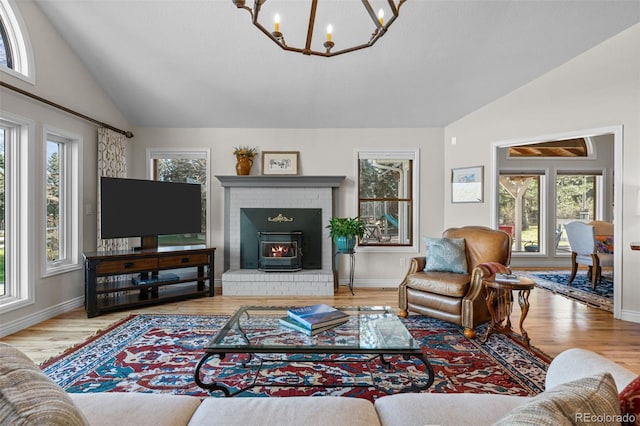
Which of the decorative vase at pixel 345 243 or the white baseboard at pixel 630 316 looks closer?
the white baseboard at pixel 630 316

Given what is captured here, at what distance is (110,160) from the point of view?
4488 millimetres

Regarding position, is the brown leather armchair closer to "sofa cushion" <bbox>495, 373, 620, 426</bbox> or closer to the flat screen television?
"sofa cushion" <bbox>495, 373, 620, 426</bbox>

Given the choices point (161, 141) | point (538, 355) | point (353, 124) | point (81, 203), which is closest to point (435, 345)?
point (538, 355)

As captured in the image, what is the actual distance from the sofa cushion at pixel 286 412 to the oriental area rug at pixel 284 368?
3.31 ft

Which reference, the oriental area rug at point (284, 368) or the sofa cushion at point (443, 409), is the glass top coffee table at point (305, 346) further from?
the sofa cushion at point (443, 409)

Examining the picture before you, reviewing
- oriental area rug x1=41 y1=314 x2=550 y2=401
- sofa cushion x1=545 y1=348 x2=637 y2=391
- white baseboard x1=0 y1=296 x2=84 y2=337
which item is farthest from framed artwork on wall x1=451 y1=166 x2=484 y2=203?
white baseboard x1=0 y1=296 x2=84 y2=337

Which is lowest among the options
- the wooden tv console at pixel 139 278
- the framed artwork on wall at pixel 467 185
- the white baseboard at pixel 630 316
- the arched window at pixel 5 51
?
the white baseboard at pixel 630 316

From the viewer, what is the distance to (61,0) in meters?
3.33

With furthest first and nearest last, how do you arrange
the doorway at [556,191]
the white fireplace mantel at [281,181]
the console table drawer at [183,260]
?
the doorway at [556,191] → the white fireplace mantel at [281,181] → the console table drawer at [183,260]

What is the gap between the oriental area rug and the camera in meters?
2.21

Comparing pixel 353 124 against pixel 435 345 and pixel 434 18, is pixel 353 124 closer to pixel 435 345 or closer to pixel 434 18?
pixel 434 18

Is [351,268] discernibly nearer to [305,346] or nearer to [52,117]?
[305,346]

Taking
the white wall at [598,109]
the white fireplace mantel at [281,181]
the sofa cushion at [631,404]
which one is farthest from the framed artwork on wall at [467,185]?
the sofa cushion at [631,404]

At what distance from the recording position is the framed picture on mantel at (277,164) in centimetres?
518
